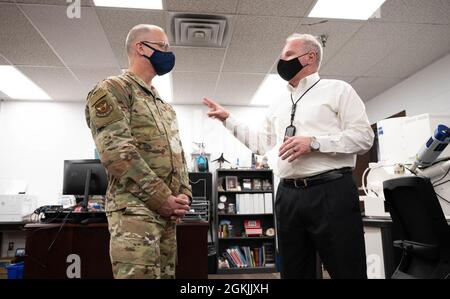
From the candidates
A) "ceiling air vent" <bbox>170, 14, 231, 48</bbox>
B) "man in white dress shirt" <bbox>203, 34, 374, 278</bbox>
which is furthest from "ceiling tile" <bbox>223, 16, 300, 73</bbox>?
"man in white dress shirt" <bbox>203, 34, 374, 278</bbox>

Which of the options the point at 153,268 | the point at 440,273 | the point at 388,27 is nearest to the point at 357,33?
the point at 388,27

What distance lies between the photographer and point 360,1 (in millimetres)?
2518

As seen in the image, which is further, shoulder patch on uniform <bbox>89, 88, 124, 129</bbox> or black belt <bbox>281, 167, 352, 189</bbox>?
black belt <bbox>281, 167, 352, 189</bbox>

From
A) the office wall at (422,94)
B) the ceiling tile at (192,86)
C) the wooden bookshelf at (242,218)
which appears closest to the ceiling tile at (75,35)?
the ceiling tile at (192,86)

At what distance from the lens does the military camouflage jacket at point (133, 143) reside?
1080 millimetres

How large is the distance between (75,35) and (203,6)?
4.28ft

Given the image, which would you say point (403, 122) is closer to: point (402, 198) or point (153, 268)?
point (402, 198)

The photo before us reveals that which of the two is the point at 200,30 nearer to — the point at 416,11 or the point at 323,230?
the point at 416,11

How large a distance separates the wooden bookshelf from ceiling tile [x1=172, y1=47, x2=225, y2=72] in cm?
152

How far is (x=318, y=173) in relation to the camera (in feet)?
4.20

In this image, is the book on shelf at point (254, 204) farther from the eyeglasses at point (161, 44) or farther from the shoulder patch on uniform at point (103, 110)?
the shoulder patch on uniform at point (103, 110)

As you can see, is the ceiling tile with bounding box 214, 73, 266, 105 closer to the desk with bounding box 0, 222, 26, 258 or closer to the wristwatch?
the wristwatch

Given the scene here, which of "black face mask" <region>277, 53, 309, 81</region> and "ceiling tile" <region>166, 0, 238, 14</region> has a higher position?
"ceiling tile" <region>166, 0, 238, 14</region>

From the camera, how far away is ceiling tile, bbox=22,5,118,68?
2.56m
